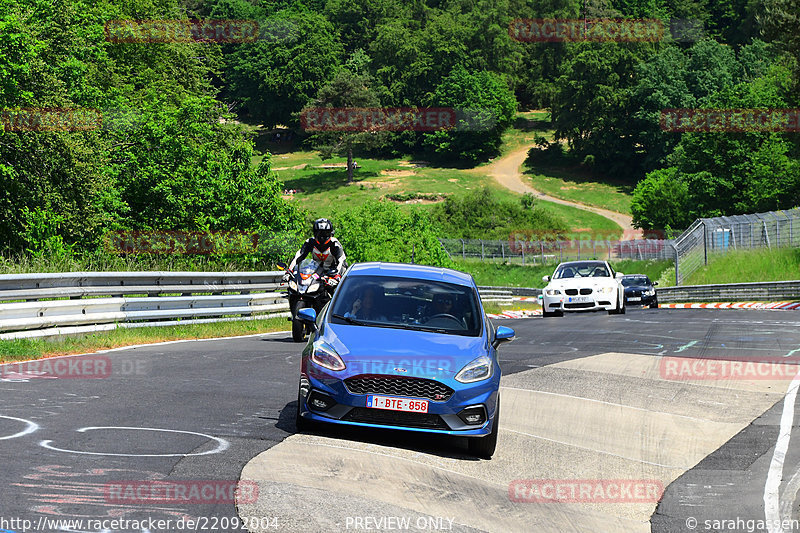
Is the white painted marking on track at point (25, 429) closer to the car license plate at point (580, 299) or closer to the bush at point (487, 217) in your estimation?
the car license plate at point (580, 299)

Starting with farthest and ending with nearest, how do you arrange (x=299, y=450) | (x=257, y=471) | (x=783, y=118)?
(x=783, y=118)
(x=299, y=450)
(x=257, y=471)

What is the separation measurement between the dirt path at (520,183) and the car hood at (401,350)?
8807 cm

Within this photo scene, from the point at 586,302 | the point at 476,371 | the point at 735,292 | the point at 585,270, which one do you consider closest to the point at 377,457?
the point at 476,371

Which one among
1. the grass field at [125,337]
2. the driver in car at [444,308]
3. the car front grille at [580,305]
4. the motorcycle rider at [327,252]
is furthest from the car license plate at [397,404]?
the car front grille at [580,305]

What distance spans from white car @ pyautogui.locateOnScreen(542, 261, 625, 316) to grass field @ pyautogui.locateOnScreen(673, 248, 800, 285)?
1683cm

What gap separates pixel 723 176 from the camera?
84500 millimetres

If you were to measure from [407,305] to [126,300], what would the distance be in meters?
9.04

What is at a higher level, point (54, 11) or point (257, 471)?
point (54, 11)

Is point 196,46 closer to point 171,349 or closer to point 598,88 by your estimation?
point 171,349

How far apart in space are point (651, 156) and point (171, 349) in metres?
112

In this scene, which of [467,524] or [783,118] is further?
[783,118]

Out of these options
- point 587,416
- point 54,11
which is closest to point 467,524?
point 587,416

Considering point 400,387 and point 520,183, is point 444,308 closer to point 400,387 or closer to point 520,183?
point 400,387

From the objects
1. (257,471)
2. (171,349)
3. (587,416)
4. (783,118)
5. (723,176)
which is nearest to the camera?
(257,471)
